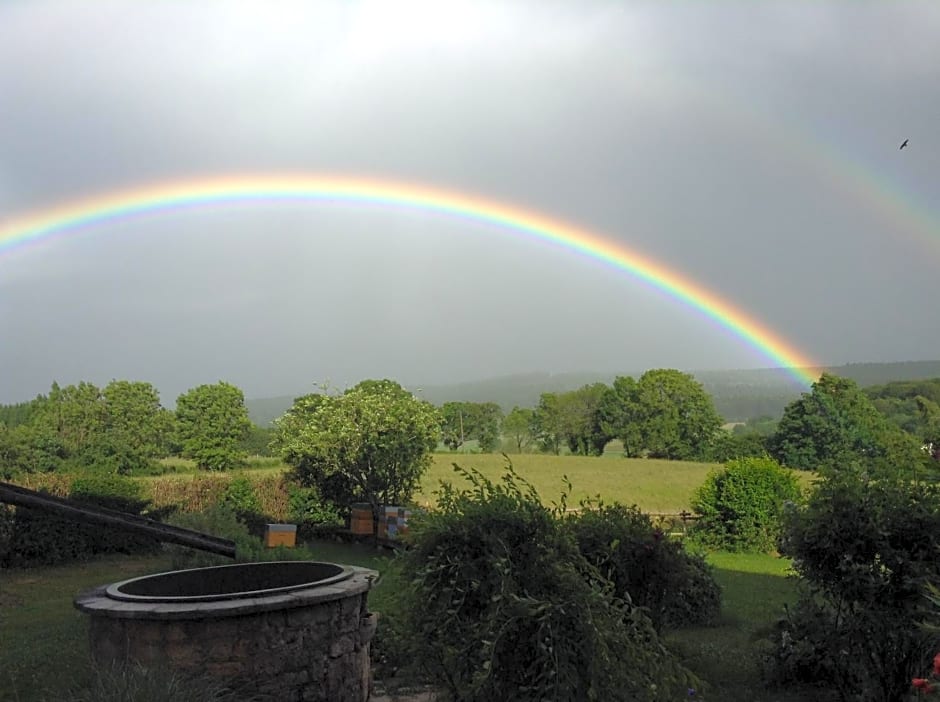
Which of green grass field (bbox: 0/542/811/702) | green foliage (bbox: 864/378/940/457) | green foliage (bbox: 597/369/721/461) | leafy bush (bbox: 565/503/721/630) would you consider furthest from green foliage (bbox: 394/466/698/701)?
green foliage (bbox: 864/378/940/457)

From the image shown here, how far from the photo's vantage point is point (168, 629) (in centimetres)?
526

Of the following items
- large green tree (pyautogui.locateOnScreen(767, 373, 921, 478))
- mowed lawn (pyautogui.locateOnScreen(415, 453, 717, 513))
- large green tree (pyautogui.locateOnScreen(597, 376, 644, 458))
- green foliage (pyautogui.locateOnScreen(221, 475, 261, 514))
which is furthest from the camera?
large green tree (pyautogui.locateOnScreen(597, 376, 644, 458))

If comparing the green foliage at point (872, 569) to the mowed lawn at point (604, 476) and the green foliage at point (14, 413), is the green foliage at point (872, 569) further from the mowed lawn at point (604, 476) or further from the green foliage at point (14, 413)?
the green foliage at point (14, 413)

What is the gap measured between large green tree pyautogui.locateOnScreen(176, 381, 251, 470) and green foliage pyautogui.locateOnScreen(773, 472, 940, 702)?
169 feet

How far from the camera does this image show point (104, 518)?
6988 millimetres

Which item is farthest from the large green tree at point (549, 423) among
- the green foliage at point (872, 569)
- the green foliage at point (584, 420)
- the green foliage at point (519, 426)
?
the green foliage at point (872, 569)

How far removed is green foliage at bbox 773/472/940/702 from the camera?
219 inches

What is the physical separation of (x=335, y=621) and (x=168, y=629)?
1.26 m

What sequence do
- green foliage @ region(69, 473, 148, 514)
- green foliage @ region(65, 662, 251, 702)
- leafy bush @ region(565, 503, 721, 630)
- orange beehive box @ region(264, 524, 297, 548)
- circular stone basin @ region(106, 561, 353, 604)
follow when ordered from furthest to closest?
green foliage @ region(69, 473, 148, 514) → orange beehive box @ region(264, 524, 297, 548) → circular stone basin @ region(106, 561, 353, 604) → leafy bush @ region(565, 503, 721, 630) → green foliage @ region(65, 662, 251, 702)

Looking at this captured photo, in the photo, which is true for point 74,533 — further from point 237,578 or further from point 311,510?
point 237,578

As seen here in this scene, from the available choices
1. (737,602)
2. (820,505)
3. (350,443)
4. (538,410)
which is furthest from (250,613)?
(538,410)

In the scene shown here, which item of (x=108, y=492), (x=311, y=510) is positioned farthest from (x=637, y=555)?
(x=108, y=492)

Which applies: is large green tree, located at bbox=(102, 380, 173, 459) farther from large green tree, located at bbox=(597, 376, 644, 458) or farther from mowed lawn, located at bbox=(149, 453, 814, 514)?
large green tree, located at bbox=(597, 376, 644, 458)

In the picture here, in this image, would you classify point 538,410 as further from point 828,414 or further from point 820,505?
point 820,505
